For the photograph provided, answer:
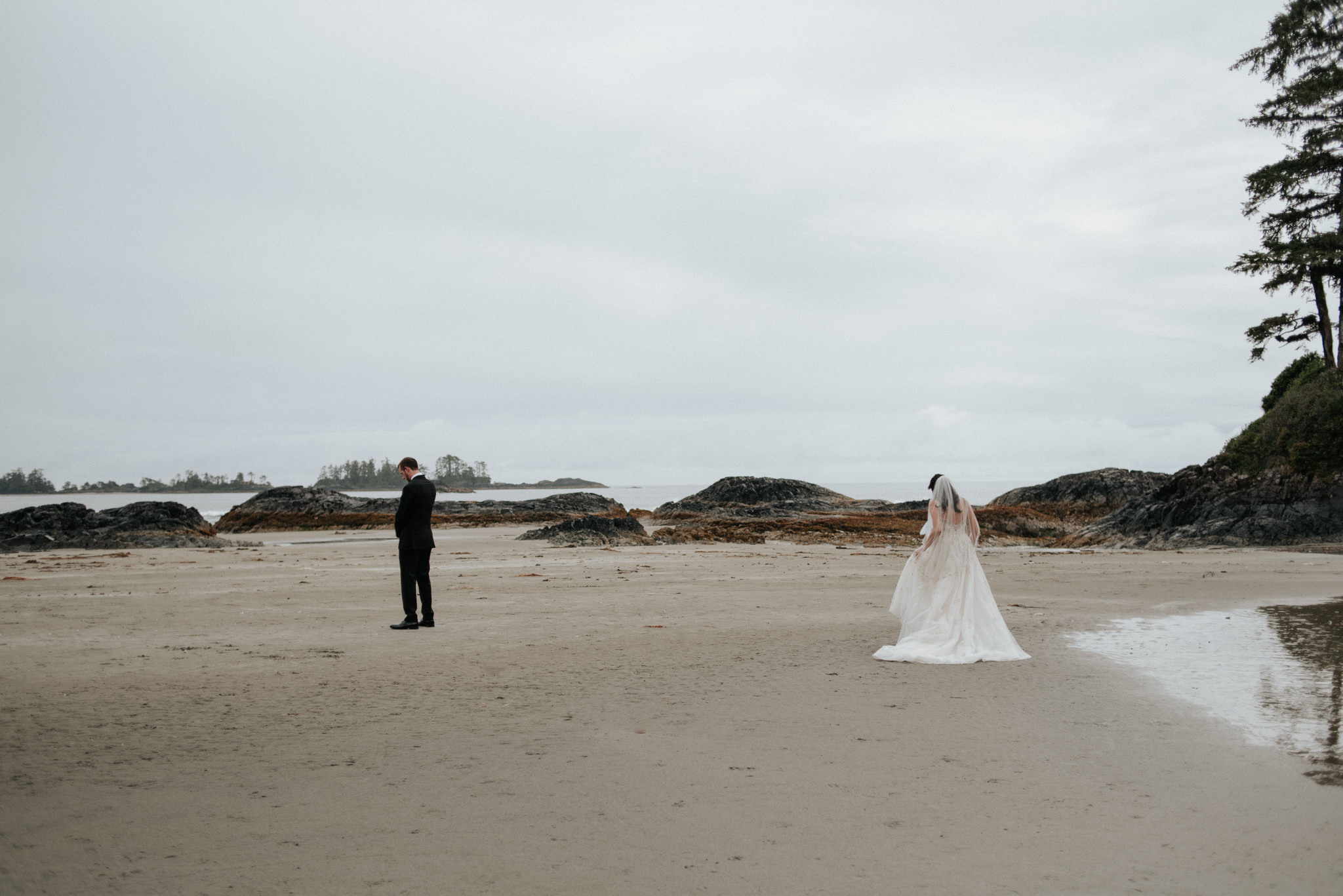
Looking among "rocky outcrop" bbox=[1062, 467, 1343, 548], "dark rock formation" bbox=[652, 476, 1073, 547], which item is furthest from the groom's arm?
"rocky outcrop" bbox=[1062, 467, 1343, 548]

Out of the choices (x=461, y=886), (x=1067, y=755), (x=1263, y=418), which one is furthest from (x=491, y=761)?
(x=1263, y=418)

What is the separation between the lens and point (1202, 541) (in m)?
23.2

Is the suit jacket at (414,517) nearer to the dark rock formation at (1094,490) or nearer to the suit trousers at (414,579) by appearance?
the suit trousers at (414,579)

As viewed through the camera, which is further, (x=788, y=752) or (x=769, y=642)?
(x=769, y=642)

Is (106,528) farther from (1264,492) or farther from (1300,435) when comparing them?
(1300,435)

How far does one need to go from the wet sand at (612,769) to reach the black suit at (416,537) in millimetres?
776

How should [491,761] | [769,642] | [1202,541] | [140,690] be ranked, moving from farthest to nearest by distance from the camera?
[1202,541] → [769,642] → [140,690] → [491,761]

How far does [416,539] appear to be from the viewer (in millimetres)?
10641

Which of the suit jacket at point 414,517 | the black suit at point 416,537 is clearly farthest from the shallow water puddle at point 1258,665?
the suit jacket at point 414,517

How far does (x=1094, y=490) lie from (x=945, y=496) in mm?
33211

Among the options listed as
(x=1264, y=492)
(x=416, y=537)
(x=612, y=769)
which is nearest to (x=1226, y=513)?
(x=1264, y=492)

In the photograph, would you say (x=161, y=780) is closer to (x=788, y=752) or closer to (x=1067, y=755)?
(x=788, y=752)

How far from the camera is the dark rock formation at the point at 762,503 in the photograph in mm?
42594

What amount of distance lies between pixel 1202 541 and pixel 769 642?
19.5 metres
